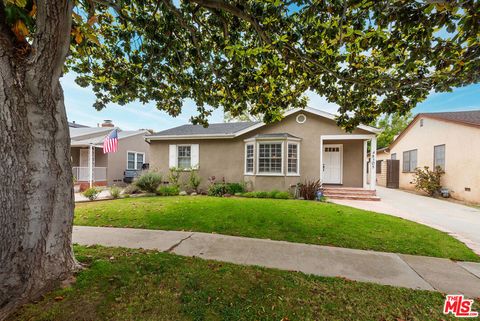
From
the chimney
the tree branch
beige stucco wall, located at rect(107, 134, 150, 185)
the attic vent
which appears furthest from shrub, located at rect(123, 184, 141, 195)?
the chimney

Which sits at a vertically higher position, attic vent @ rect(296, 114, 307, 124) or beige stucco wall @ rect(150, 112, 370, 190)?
attic vent @ rect(296, 114, 307, 124)

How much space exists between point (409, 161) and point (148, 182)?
1725 centimetres

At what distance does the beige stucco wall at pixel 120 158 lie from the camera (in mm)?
14945

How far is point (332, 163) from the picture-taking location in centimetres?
1197

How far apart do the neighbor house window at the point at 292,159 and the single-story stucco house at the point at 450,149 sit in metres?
7.98

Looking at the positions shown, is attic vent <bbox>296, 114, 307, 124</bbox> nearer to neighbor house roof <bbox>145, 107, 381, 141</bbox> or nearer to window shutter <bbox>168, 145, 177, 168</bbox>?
neighbor house roof <bbox>145, 107, 381, 141</bbox>

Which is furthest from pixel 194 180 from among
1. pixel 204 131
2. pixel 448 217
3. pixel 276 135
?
pixel 448 217

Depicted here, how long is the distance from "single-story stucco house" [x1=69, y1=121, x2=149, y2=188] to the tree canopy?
402 inches

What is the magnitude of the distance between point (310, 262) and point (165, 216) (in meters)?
4.42

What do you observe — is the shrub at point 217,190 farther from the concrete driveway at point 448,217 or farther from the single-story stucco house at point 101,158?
the single-story stucco house at point 101,158

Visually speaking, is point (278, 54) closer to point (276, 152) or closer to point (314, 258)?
point (314, 258)

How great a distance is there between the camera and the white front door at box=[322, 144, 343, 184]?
465 inches

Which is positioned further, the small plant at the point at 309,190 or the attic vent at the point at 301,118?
the attic vent at the point at 301,118

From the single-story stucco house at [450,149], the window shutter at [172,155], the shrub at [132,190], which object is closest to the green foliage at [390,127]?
the single-story stucco house at [450,149]
